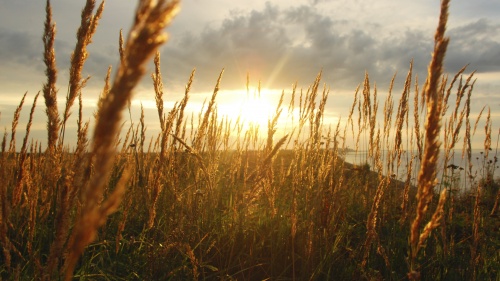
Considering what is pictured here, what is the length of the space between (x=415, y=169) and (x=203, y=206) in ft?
9.46

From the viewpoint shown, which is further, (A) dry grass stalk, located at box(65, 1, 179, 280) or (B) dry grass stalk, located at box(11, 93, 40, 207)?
(B) dry grass stalk, located at box(11, 93, 40, 207)

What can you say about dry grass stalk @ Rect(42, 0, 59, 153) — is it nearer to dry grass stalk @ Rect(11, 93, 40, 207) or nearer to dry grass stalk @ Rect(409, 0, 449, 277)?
dry grass stalk @ Rect(11, 93, 40, 207)

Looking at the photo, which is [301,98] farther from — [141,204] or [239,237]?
[141,204]

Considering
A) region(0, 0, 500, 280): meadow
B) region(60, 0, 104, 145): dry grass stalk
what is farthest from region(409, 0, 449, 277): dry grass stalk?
region(60, 0, 104, 145): dry grass stalk

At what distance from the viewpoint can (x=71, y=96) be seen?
146cm

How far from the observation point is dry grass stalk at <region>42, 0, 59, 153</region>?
1.41m

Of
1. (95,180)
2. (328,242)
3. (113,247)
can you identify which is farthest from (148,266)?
(95,180)

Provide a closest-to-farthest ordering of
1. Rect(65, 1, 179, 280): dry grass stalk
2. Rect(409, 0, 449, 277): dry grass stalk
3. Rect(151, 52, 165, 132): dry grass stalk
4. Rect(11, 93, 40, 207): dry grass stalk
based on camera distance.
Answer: Rect(65, 1, 179, 280): dry grass stalk < Rect(409, 0, 449, 277): dry grass stalk < Rect(11, 93, 40, 207): dry grass stalk < Rect(151, 52, 165, 132): dry grass stalk

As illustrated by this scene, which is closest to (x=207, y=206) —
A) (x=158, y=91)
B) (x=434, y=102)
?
(x=158, y=91)

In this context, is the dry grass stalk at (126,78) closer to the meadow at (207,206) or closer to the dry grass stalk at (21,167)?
the meadow at (207,206)

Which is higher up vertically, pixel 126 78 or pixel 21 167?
pixel 126 78

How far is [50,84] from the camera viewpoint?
154cm

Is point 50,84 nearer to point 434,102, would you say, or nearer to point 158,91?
point 158,91

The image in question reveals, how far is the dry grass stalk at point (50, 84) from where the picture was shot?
1414 millimetres
